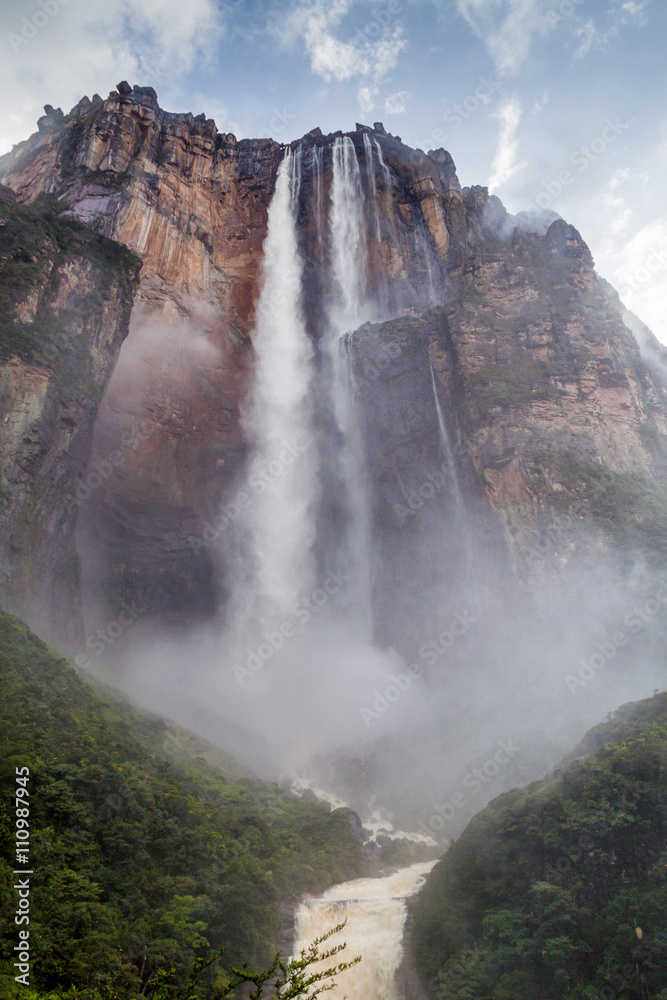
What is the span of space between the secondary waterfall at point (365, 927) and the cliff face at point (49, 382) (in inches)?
529

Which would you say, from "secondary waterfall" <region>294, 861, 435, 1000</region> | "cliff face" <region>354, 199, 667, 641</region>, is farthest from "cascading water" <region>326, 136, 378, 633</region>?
"secondary waterfall" <region>294, 861, 435, 1000</region>

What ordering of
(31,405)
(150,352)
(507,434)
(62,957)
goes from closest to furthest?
1. (62,957)
2. (31,405)
3. (507,434)
4. (150,352)

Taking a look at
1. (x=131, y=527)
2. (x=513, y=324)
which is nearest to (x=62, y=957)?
(x=131, y=527)

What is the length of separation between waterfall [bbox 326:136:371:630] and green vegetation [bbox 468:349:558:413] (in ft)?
29.8

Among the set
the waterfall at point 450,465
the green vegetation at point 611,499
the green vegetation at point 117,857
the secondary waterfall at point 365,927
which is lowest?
the secondary waterfall at point 365,927

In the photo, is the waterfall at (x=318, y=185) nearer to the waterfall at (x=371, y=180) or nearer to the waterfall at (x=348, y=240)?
the waterfall at (x=348, y=240)

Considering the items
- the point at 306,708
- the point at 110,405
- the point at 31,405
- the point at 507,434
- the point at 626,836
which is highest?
the point at 110,405

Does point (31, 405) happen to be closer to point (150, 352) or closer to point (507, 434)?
point (150, 352)

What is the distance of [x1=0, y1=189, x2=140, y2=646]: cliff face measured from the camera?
19.8m

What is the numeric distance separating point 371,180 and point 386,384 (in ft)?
67.7

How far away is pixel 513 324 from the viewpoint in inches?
1324

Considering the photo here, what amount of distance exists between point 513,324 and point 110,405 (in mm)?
Answer: 23981

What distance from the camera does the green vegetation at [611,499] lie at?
2577 cm

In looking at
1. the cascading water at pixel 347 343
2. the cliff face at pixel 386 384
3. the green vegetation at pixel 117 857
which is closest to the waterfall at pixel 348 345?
the cascading water at pixel 347 343
